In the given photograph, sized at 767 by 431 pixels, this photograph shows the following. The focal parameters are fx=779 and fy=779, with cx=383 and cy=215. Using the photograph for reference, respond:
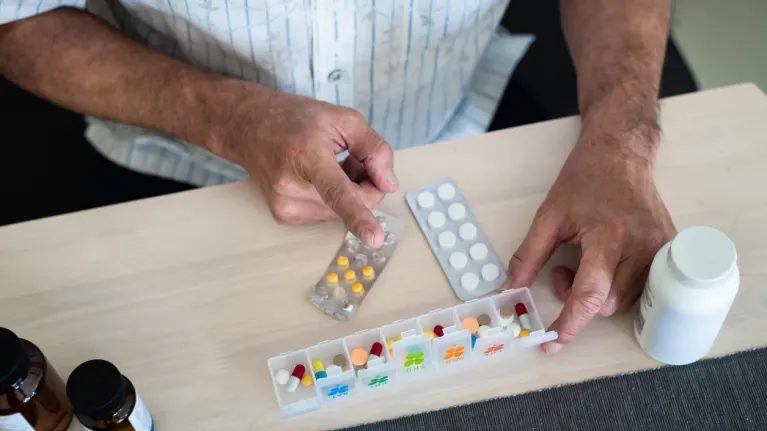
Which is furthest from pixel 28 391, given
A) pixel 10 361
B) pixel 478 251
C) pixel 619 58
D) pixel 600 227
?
pixel 619 58

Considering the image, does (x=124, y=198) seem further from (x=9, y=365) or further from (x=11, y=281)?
(x=9, y=365)

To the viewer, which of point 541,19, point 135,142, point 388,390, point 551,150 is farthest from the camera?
point 541,19

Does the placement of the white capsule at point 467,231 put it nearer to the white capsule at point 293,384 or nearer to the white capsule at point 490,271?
the white capsule at point 490,271

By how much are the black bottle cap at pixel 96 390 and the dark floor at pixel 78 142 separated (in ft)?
1.64

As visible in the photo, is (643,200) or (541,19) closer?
(643,200)

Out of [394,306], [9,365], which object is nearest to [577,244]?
[394,306]

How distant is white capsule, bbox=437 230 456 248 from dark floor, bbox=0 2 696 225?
→ 1.42 feet

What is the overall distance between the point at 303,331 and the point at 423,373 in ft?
0.40

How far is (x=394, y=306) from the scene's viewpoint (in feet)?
2.48

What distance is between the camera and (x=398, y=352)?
27.2 inches

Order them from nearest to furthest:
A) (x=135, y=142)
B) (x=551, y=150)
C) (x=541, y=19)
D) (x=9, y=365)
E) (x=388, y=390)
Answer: (x=9, y=365) → (x=388, y=390) → (x=551, y=150) → (x=135, y=142) → (x=541, y=19)

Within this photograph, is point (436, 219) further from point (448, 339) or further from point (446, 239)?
point (448, 339)

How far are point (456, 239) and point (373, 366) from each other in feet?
0.57

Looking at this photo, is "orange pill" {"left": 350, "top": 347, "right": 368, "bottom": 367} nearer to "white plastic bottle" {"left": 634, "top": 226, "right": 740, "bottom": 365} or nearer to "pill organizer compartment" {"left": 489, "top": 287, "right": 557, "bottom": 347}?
"pill organizer compartment" {"left": 489, "top": 287, "right": 557, "bottom": 347}
